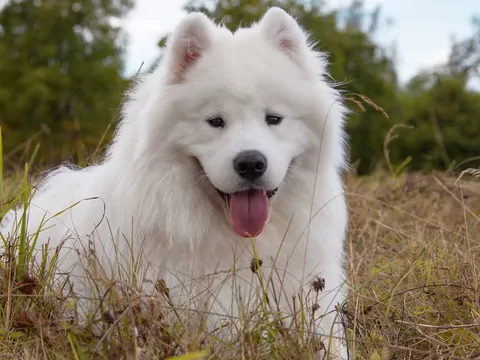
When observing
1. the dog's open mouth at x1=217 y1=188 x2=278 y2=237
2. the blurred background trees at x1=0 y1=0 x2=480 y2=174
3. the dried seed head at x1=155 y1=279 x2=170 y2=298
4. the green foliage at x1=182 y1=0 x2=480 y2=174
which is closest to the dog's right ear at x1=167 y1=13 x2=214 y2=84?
the dog's open mouth at x1=217 y1=188 x2=278 y2=237

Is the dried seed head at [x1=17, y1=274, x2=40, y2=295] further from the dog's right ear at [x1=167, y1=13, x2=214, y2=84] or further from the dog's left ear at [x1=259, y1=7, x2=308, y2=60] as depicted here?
the dog's left ear at [x1=259, y1=7, x2=308, y2=60]

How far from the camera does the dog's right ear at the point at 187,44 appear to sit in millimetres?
2932

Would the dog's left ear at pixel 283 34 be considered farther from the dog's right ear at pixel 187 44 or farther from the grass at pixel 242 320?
the grass at pixel 242 320

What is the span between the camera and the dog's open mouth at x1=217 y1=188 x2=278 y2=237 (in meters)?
2.86

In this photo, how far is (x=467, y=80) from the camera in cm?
1900

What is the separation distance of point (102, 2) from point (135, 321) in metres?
22.7

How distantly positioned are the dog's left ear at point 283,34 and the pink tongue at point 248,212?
814 millimetres

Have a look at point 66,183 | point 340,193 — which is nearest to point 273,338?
point 340,193


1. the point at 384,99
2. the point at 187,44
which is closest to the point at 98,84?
the point at 384,99

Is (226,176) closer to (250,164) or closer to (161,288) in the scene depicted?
(250,164)

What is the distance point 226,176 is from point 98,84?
20.5 metres

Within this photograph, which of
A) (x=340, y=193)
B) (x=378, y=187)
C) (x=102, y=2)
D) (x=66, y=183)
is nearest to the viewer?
(x=340, y=193)

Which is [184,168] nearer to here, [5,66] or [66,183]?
[66,183]

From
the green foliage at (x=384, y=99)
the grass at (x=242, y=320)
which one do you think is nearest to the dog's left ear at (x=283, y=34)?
the grass at (x=242, y=320)
